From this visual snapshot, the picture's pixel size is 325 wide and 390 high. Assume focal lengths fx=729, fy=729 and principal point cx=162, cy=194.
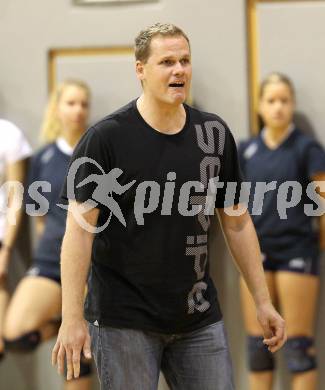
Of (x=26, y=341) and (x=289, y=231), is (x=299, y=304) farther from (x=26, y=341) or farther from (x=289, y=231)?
(x=26, y=341)

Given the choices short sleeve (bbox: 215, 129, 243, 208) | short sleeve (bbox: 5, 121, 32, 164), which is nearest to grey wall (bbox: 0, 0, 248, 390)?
short sleeve (bbox: 5, 121, 32, 164)

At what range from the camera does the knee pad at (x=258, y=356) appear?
3.09m

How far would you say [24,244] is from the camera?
341cm

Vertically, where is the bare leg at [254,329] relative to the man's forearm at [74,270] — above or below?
below

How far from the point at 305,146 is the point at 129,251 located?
4.58ft

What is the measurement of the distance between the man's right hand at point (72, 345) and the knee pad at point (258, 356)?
56.5 inches

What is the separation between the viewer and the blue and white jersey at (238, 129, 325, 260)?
3039mm

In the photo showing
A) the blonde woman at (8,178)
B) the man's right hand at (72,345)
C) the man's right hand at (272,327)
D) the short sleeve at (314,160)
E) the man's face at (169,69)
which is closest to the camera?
the man's right hand at (72,345)

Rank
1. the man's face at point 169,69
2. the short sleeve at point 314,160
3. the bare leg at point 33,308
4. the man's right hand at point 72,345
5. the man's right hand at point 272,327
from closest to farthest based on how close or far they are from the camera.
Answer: the man's right hand at point 72,345 < the man's face at point 169,69 < the man's right hand at point 272,327 < the short sleeve at point 314,160 < the bare leg at point 33,308

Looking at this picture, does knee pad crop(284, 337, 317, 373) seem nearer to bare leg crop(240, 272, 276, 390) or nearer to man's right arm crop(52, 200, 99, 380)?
bare leg crop(240, 272, 276, 390)

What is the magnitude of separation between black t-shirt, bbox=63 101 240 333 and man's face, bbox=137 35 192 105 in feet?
0.30

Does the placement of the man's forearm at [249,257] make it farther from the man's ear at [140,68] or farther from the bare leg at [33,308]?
the bare leg at [33,308]

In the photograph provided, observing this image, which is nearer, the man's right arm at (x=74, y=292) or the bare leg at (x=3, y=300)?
the man's right arm at (x=74, y=292)

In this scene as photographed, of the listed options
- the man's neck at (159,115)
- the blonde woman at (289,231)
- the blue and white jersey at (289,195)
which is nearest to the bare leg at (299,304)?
the blonde woman at (289,231)
